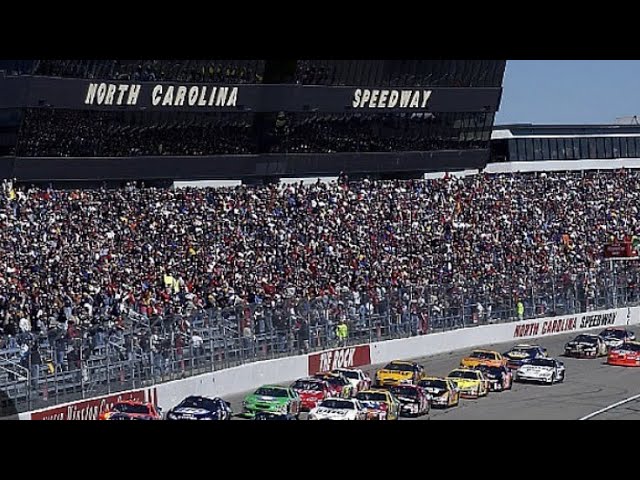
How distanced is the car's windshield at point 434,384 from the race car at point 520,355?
4.81 m

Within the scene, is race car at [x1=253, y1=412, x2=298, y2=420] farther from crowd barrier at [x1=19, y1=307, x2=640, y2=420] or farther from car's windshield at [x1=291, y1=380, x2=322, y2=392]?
car's windshield at [x1=291, y1=380, x2=322, y2=392]

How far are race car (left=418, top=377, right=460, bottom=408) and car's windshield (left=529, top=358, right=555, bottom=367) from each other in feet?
15.1

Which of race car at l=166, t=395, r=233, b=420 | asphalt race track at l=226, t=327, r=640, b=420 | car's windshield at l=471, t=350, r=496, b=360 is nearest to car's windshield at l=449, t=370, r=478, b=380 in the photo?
asphalt race track at l=226, t=327, r=640, b=420

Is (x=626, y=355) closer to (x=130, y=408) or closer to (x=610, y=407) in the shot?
(x=610, y=407)

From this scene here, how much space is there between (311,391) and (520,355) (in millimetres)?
8209

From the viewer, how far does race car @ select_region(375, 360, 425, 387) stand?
87.9ft

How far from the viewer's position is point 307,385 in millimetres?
24484

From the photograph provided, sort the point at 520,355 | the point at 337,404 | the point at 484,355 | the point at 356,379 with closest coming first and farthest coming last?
the point at 337,404, the point at 356,379, the point at 484,355, the point at 520,355

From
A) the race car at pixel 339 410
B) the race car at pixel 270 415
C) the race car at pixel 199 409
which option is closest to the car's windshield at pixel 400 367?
the race car at pixel 339 410

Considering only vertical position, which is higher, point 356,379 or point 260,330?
point 260,330

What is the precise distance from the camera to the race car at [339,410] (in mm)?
22172

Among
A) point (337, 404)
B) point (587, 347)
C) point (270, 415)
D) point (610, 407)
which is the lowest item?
point (610, 407)

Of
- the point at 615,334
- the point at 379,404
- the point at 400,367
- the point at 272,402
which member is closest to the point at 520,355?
the point at 400,367
